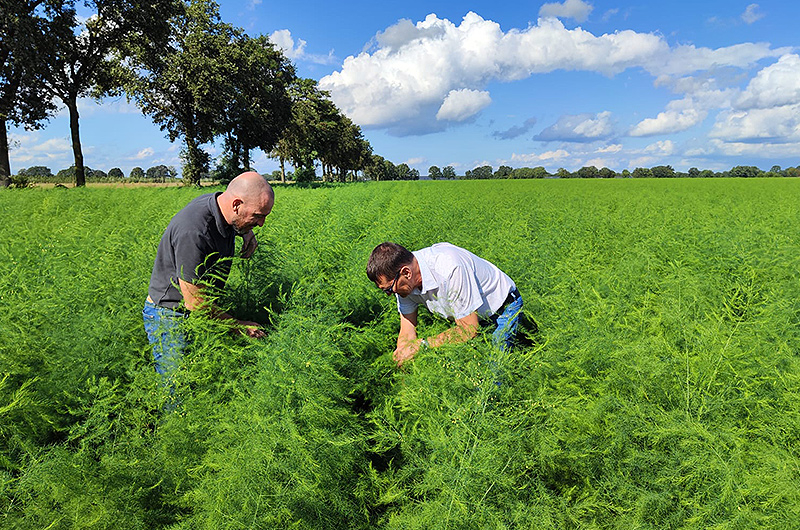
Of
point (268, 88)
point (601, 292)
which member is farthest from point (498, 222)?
point (268, 88)

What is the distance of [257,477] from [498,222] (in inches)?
306

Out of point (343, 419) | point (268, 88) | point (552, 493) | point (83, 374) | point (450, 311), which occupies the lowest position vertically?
point (552, 493)

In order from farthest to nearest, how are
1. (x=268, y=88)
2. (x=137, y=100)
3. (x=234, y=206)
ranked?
(x=268, y=88) < (x=137, y=100) < (x=234, y=206)

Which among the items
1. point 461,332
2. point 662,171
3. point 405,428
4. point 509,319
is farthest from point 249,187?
point 662,171

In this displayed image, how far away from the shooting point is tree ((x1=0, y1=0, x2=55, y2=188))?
17.0 m

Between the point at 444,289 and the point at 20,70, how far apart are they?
80.5 ft

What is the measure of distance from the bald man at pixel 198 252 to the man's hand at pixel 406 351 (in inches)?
40.4

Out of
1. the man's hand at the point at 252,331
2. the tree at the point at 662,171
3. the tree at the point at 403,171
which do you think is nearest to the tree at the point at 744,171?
the tree at the point at 662,171

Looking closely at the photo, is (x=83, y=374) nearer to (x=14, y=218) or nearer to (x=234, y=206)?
(x=234, y=206)

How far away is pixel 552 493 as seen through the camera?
87.7 inches

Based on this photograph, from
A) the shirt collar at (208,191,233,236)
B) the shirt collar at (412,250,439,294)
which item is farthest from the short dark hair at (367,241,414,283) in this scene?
the shirt collar at (208,191,233,236)

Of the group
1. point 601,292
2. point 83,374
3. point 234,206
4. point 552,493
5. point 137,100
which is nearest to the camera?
point 552,493

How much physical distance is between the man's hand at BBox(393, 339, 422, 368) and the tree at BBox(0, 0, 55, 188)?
896 inches

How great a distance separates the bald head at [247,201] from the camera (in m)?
3.03
